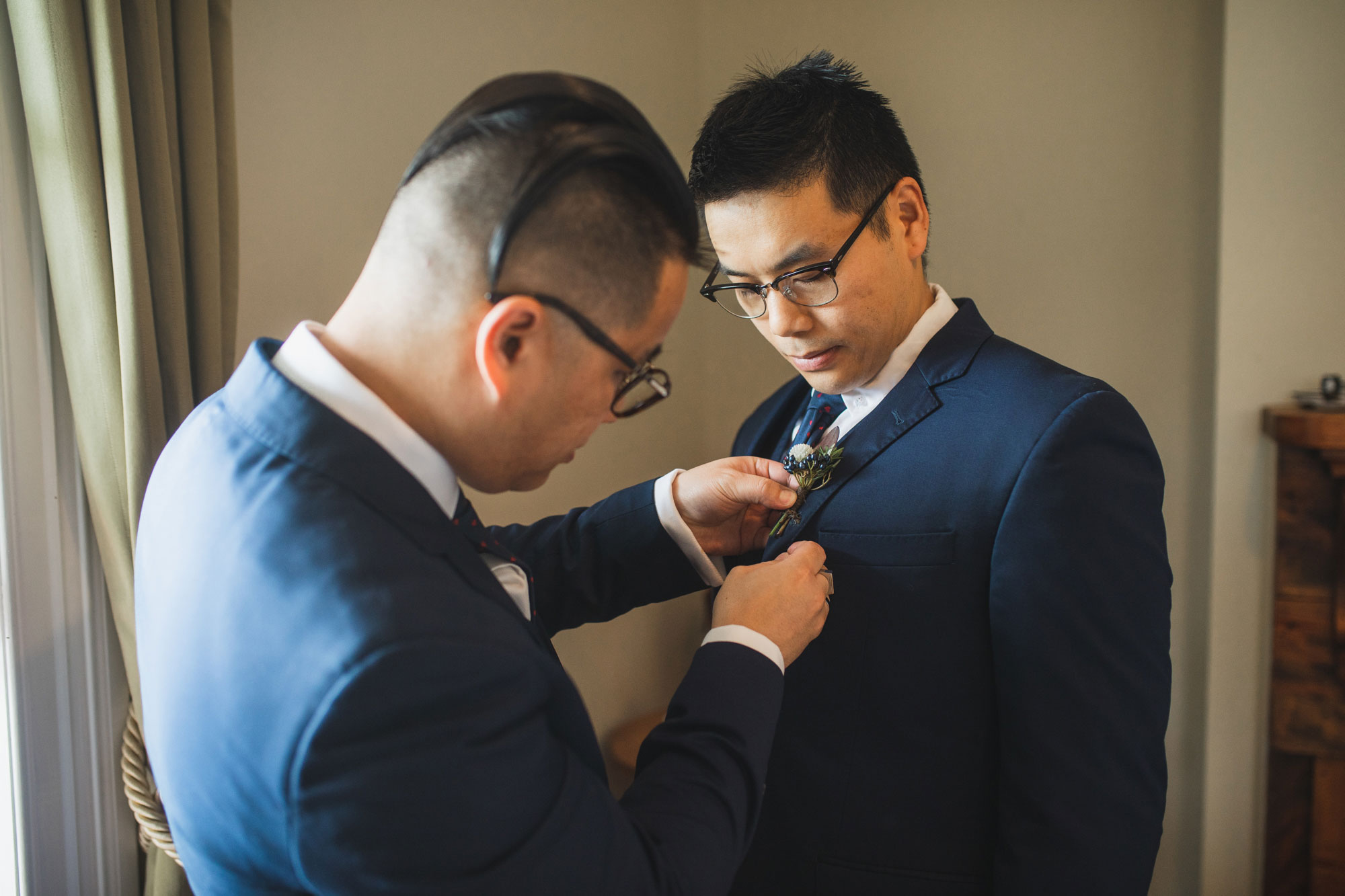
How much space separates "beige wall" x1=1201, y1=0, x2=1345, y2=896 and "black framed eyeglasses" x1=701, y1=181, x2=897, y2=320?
1.51 meters

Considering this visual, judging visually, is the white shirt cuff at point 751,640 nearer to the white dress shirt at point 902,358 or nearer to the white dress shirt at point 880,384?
the white dress shirt at point 880,384

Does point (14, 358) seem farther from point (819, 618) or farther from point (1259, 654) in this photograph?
point (1259, 654)

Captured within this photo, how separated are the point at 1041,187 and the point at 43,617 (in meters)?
2.69

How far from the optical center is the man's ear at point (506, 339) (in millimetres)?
767

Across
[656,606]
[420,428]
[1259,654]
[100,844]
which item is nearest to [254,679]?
[420,428]

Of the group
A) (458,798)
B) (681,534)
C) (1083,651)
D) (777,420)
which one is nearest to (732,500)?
(681,534)

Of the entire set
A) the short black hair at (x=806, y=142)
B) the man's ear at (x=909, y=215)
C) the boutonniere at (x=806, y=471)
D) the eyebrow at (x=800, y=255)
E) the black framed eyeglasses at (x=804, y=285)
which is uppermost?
the short black hair at (x=806, y=142)

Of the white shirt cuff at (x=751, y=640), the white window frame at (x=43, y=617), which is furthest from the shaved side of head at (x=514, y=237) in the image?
the white window frame at (x=43, y=617)

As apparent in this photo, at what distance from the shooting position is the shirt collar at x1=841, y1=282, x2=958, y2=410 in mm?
1382

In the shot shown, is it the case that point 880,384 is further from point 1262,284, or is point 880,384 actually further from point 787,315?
point 1262,284

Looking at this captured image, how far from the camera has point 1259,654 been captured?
2.33 metres

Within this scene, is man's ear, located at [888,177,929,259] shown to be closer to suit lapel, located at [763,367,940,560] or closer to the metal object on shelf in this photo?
suit lapel, located at [763,367,940,560]

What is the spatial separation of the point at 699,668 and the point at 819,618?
221mm

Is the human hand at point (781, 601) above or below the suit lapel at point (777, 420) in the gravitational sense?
below
